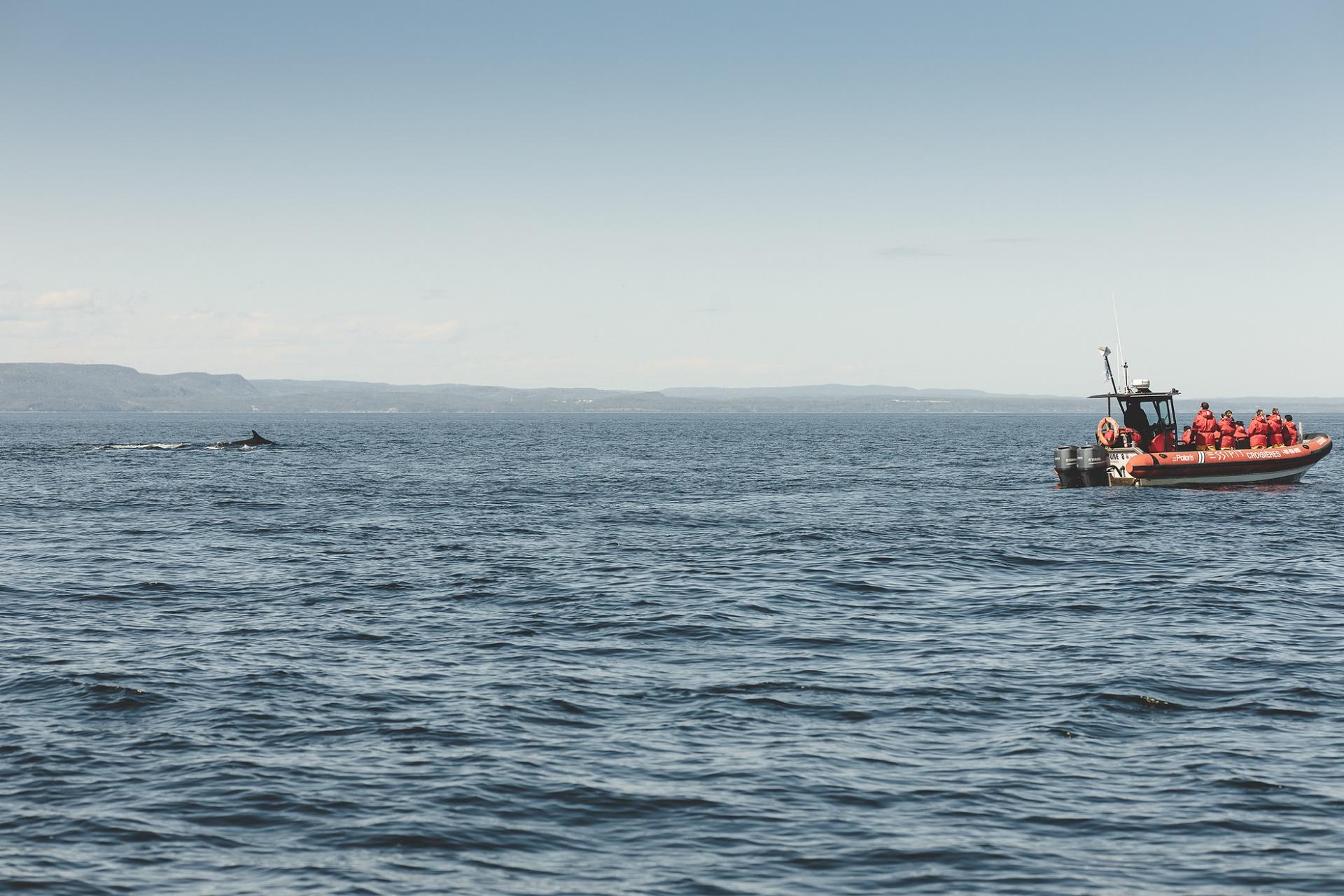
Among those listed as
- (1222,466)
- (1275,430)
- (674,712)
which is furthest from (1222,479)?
(674,712)

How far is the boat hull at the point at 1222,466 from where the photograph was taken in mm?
43625

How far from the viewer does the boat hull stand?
4362 cm

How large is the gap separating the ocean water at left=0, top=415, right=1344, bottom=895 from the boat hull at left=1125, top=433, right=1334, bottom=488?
10.7m

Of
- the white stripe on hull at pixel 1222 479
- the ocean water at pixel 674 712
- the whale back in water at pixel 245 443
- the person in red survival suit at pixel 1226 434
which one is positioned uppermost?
the person in red survival suit at pixel 1226 434

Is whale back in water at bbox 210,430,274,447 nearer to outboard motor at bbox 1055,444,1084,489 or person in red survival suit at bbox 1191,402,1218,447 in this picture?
outboard motor at bbox 1055,444,1084,489

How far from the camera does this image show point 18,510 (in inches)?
1575

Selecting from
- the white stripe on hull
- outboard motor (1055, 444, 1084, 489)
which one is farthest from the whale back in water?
the white stripe on hull

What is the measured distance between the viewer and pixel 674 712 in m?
14.7

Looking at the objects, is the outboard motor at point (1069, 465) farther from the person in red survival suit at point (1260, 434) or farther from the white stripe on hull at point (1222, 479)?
the person in red survival suit at point (1260, 434)

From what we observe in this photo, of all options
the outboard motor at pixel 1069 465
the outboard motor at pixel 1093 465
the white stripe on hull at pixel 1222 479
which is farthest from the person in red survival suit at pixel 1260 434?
the outboard motor at pixel 1069 465

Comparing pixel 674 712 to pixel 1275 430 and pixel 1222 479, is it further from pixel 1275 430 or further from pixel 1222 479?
pixel 1275 430

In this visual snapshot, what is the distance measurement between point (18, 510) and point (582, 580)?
25.3 m

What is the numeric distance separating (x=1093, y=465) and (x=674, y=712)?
34249mm

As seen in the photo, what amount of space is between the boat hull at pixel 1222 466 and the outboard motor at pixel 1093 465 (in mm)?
949
